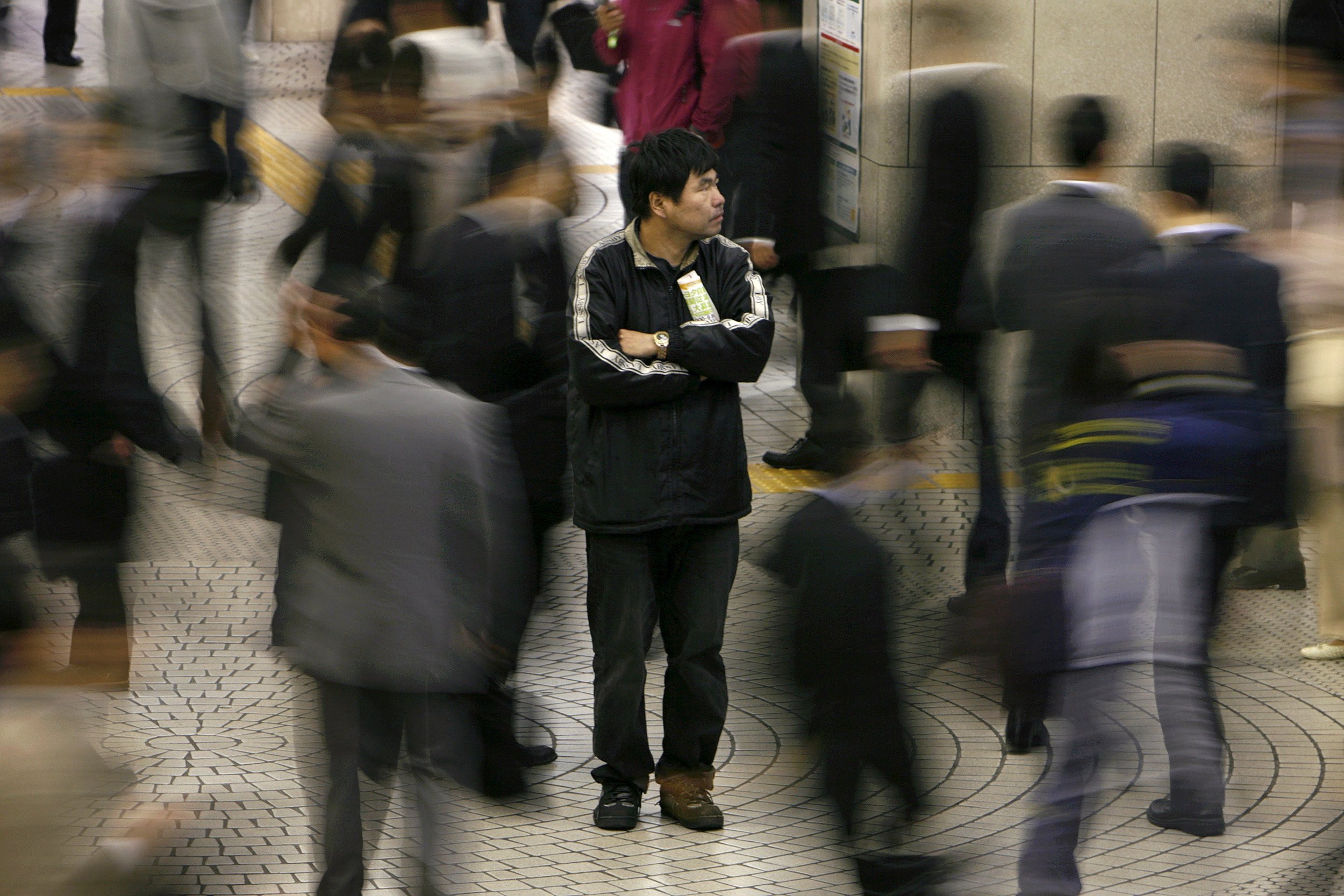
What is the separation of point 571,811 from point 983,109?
3.00 metres

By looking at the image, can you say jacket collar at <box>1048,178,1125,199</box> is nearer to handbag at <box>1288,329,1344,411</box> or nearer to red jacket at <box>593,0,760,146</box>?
handbag at <box>1288,329,1344,411</box>

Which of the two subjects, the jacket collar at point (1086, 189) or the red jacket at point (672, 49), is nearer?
the jacket collar at point (1086, 189)

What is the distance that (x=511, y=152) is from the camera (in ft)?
20.3

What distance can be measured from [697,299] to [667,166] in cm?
40

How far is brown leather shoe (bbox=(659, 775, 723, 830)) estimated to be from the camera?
550cm

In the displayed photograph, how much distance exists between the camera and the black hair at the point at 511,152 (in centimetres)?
614

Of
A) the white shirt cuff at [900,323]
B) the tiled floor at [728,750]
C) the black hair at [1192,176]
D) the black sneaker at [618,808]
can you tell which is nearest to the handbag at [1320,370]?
the black hair at [1192,176]

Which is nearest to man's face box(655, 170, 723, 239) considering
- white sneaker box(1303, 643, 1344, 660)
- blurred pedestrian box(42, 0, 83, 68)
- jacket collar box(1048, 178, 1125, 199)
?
jacket collar box(1048, 178, 1125, 199)

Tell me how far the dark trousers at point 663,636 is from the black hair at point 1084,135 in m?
1.83

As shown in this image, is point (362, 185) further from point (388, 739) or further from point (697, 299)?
point (388, 739)

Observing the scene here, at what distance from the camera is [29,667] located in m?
4.03

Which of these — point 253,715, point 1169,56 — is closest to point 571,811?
point 253,715

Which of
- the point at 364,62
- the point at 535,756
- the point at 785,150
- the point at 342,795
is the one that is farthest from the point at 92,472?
the point at 785,150

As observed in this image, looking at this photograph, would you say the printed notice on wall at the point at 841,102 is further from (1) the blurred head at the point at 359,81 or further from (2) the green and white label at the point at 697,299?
(2) the green and white label at the point at 697,299
